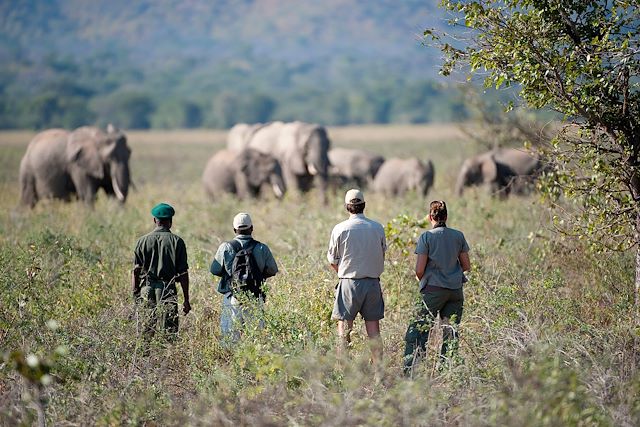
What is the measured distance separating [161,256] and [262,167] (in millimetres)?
15077

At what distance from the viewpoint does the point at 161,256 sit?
31.9 ft

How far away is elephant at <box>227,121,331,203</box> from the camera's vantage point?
83.7ft

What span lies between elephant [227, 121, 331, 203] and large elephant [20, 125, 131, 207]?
5.22 metres

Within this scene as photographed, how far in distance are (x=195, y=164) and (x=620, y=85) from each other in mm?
47701

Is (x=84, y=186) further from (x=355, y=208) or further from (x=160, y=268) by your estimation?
(x=355, y=208)

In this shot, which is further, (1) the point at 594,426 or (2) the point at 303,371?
(2) the point at 303,371

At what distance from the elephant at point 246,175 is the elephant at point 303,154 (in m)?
1.11

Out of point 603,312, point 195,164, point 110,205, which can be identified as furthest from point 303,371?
point 195,164

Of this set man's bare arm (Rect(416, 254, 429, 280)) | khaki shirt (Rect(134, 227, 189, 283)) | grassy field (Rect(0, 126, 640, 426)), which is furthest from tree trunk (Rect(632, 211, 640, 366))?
khaki shirt (Rect(134, 227, 189, 283))

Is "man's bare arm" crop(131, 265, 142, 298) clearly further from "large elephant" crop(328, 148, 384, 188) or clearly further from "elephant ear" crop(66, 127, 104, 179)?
"large elephant" crop(328, 148, 384, 188)

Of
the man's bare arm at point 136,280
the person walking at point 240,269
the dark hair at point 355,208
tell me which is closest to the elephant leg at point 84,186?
the man's bare arm at point 136,280

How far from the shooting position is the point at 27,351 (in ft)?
27.9

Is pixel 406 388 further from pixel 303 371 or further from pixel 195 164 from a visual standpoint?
pixel 195 164

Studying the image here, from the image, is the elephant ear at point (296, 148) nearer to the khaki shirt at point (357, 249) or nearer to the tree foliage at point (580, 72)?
the tree foliage at point (580, 72)
